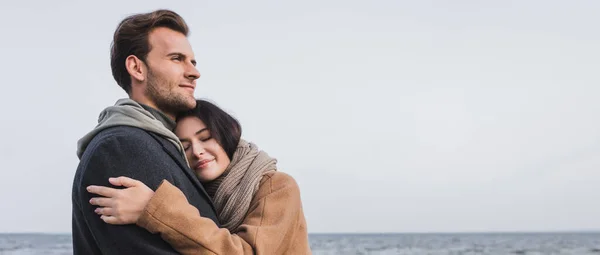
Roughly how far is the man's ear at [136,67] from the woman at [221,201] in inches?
11.5

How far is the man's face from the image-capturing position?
277 cm

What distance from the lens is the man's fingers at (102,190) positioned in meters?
2.24

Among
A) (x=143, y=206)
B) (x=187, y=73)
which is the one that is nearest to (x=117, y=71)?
(x=187, y=73)

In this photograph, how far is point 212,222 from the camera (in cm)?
236

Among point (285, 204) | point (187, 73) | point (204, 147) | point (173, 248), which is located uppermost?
point (187, 73)

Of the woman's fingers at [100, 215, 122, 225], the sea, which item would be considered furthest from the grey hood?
the sea

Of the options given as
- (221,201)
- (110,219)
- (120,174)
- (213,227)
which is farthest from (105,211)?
(221,201)

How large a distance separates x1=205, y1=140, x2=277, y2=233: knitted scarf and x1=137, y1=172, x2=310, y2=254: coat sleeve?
0.05 m

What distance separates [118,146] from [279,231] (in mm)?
677

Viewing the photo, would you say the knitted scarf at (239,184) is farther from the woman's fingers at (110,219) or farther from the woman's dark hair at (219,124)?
the woman's fingers at (110,219)

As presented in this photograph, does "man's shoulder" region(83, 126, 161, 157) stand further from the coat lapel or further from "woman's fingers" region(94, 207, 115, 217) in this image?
"woman's fingers" region(94, 207, 115, 217)

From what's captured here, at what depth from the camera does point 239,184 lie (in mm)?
2832

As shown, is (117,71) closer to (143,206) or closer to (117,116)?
(117,116)

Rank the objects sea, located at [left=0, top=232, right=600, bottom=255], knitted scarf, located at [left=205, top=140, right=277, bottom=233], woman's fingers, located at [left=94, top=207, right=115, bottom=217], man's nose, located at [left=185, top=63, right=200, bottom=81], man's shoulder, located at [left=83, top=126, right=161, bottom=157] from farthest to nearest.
→ sea, located at [left=0, top=232, right=600, bottom=255] → man's nose, located at [left=185, top=63, right=200, bottom=81] → knitted scarf, located at [left=205, top=140, right=277, bottom=233] → man's shoulder, located at [left=83, top=126, right=161, bottom=157] → woman's fingers, located at [left=94, top=207, right=115, bottom=217]
